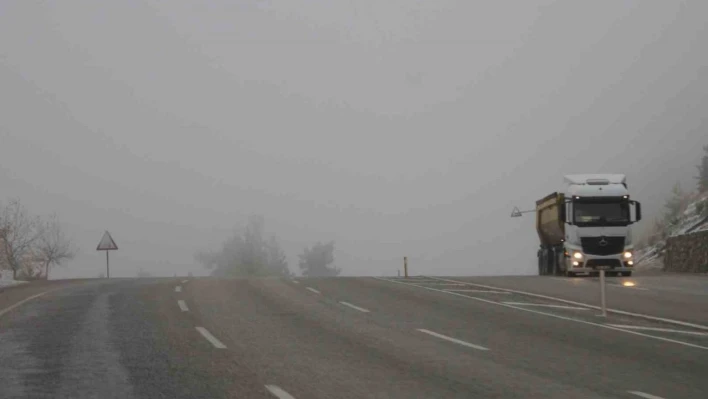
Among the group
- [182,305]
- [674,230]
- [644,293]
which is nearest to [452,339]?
[182,305]

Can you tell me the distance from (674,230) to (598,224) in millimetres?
16739

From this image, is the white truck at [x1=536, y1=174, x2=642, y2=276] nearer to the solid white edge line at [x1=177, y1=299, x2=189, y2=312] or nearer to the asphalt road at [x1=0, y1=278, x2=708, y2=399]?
the asphalt road at [x1=0, y1=278, x2=708, y2=399]

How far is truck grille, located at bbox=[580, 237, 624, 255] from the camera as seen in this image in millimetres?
33281

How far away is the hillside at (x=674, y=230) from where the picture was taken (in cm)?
4466

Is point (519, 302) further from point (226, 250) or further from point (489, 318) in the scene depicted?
point (226, 250)

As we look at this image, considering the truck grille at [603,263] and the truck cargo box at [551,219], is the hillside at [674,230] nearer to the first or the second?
the truck cargo box at [551,219]

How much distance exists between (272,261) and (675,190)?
212 feet

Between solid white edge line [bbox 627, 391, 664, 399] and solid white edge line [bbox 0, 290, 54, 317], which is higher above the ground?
solid white edge line [bbox 0, 290, 54, 317]

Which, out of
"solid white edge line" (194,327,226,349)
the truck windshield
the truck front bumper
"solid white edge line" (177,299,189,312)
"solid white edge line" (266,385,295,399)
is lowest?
"solid white edge line" (266,385,295,399)

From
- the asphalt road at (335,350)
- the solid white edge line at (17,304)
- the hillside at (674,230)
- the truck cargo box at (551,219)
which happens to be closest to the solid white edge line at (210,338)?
the asphalt road at (335,350)

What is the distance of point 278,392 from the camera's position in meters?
9.54

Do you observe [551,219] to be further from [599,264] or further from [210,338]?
[210,338]

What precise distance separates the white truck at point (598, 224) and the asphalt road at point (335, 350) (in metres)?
12.4

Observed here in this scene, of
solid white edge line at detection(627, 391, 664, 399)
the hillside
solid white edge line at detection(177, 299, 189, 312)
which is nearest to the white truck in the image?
the hillside
